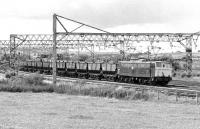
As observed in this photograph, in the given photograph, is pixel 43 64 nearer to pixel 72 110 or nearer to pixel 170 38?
pixel 170 38

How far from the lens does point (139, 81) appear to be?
169ft

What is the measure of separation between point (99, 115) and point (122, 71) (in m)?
31.1

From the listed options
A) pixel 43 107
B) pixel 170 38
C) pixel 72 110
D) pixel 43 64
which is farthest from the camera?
pixel 43 64

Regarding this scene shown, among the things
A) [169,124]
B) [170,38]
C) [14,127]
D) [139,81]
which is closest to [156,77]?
[139,81]

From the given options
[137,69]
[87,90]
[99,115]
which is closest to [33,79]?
[137,69]

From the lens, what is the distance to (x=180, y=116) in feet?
80.2

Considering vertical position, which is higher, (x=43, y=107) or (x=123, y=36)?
(x=123, y=36)

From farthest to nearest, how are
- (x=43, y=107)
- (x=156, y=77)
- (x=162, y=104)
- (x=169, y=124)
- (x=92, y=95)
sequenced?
(x=156, y=77) → (x=92, y=95) → (x=162, y=104) → (x=43, y=107) → (x=169, y=124)

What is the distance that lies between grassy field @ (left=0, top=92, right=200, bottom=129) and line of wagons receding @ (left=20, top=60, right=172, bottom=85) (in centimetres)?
1684

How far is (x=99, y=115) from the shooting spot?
24219 millimetres

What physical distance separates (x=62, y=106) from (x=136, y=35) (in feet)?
103

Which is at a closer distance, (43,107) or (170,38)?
(43,107)

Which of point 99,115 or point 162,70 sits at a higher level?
point 162,70

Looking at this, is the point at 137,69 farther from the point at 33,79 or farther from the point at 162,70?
the point at 33,79
